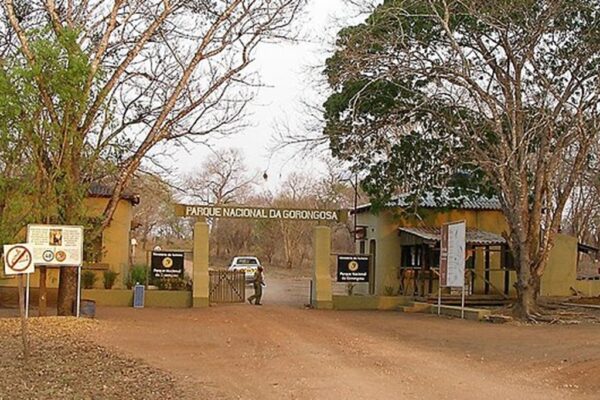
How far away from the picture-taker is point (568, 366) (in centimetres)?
1426

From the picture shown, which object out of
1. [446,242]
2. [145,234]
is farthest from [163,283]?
[145,234]

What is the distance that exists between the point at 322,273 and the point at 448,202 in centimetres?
569

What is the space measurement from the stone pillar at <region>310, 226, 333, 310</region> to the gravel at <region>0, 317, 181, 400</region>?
1217cm

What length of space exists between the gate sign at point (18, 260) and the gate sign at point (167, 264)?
48.3 feet

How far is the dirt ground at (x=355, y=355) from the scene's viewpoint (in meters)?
11.7

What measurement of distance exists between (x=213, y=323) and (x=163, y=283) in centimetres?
787

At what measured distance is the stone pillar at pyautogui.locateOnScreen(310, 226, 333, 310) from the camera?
95.0 ft

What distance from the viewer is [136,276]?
99.6ft

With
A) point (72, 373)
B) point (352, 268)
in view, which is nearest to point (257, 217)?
point (352, 268)

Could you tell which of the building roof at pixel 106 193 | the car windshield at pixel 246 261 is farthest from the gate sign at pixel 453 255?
the car windshield at pixel 246 261

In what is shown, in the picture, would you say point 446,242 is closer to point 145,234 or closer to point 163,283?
point 163,283

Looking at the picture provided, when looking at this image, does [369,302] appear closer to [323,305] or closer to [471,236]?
[323,305]

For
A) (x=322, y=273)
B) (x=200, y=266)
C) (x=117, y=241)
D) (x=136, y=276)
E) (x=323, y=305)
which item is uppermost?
(x=117, y=241)

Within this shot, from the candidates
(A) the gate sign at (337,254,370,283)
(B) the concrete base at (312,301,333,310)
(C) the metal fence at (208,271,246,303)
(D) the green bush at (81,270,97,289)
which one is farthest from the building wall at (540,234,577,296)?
(D) the green bush at (81,270,97,289)
